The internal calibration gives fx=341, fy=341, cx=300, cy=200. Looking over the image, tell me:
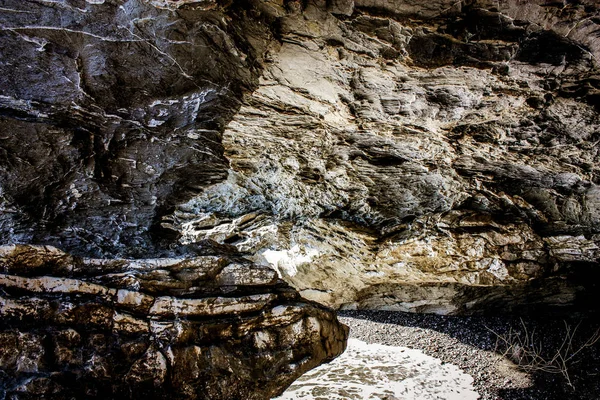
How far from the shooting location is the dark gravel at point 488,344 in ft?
11.4

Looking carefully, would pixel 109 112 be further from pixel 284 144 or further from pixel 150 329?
pixel 150 329

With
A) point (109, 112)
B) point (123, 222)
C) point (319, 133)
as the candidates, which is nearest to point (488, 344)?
A: point (319, 133)

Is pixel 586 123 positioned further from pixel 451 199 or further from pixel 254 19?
Result: pixel 254 19

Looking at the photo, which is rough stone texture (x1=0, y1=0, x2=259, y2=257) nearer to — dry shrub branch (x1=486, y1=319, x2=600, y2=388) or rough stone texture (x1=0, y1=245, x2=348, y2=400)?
rough stone texture (x1=0, y1=245, x2=348, y2=400)

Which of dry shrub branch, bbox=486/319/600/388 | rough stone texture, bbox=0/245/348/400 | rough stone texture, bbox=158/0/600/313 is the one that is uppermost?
rough stone texture, bbox=158/0/600/313

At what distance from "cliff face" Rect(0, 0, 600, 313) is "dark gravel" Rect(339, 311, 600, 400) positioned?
41cm

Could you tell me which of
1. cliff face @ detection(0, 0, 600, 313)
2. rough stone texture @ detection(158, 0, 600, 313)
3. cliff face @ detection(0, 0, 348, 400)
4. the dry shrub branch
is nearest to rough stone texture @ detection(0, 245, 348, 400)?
cliff face @ detection(0, 0, 348, 400)

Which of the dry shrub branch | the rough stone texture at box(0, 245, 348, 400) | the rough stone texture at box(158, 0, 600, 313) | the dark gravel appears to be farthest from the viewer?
the dry shrub branch

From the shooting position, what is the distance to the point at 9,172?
8.25ft

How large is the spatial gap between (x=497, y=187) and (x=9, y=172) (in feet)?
13.3

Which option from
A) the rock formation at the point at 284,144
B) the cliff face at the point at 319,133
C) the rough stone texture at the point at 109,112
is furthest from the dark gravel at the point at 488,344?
the rough stone texture at the point at 109,112

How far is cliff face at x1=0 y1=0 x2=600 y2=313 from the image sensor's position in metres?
1.79

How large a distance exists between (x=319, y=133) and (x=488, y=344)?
3.58 meters

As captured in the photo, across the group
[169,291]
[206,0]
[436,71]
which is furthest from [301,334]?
[206,0]
